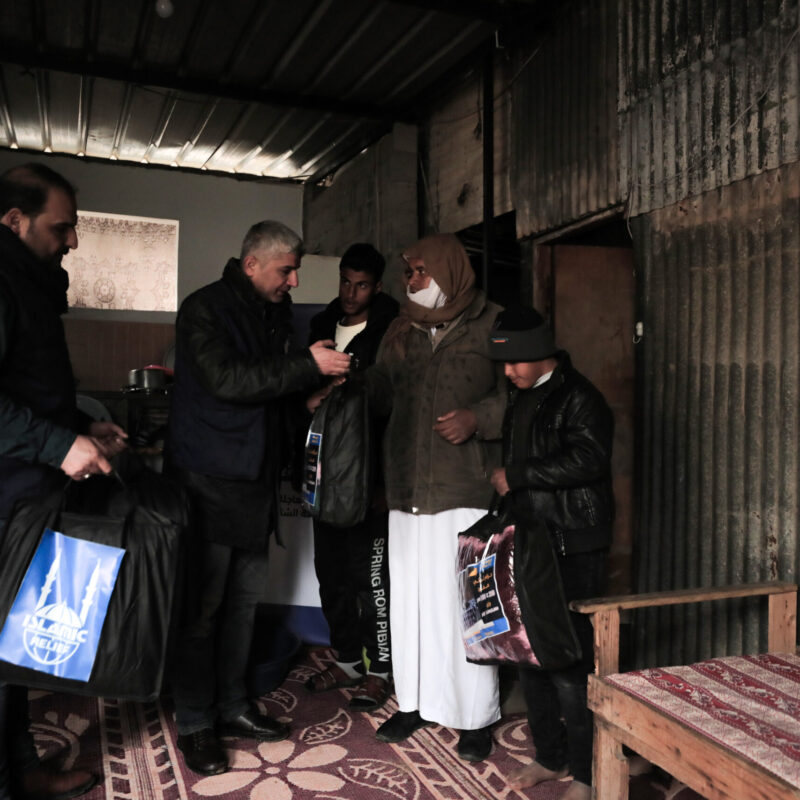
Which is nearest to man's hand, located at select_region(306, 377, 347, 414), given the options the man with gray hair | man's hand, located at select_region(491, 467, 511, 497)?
the man with gray hair

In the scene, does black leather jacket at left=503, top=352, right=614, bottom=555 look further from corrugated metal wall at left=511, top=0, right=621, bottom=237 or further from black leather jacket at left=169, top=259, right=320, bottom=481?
corrugated metal wall at left=511, top=0, right=621, bottom=237

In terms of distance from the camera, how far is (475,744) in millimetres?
2566

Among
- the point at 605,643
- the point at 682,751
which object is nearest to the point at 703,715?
the point at 682,751

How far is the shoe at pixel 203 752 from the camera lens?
2.42 m

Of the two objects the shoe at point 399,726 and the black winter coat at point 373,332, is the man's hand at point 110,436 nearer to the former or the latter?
the black winter coat at point 373,332

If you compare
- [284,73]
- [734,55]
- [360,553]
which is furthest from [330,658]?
[284,73]

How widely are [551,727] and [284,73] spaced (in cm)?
419

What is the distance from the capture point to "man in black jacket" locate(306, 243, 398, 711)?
313cm

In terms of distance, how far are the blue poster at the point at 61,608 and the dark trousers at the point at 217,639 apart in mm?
569

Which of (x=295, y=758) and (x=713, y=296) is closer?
(x=295, y=758)

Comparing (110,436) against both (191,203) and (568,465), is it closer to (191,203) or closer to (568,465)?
(568,465)

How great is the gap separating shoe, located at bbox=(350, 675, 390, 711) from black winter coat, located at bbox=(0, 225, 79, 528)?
1.54m

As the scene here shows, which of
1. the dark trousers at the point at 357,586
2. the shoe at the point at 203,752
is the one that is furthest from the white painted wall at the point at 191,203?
the shoe at the point at 203,752

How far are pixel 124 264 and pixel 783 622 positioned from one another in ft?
20.3
